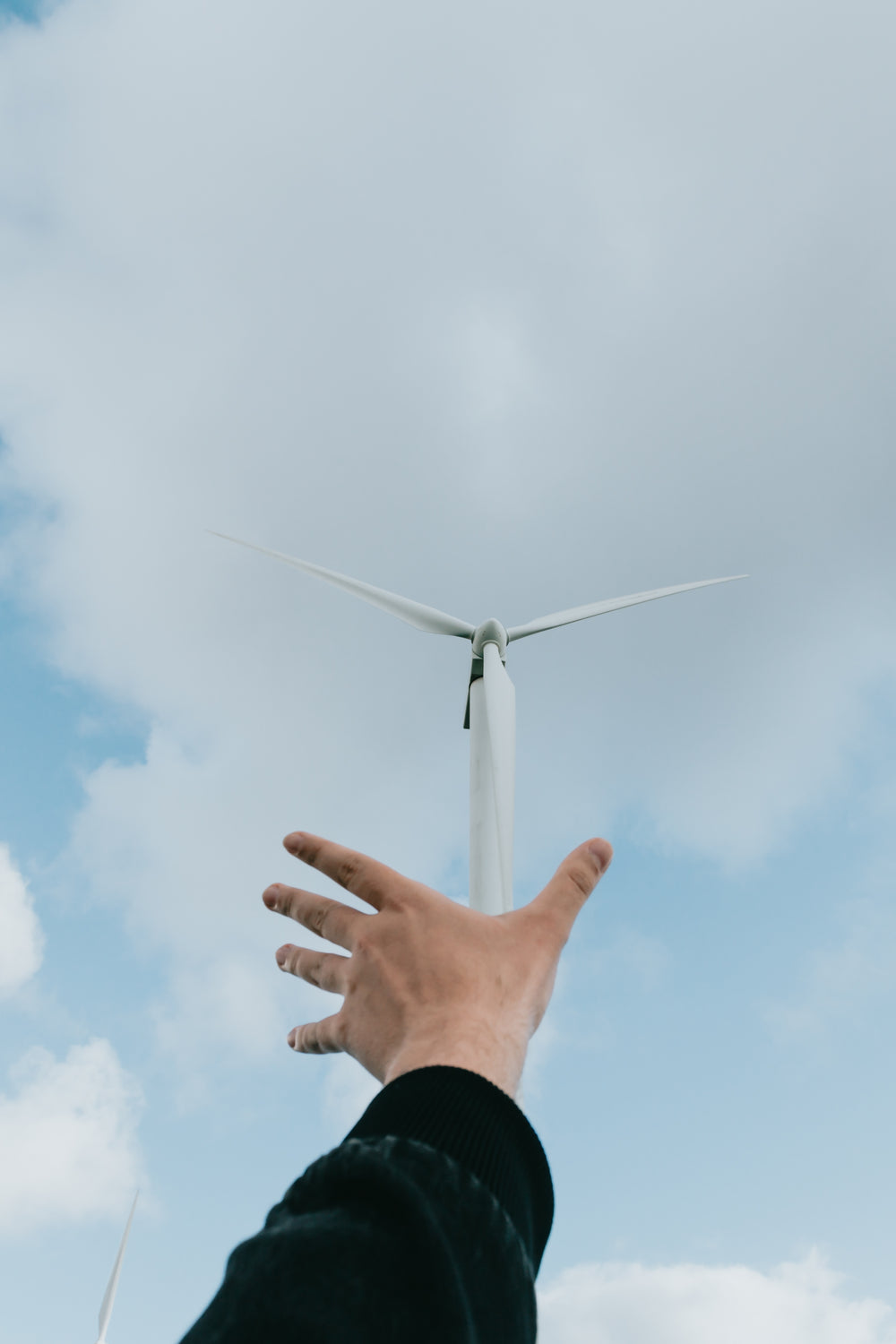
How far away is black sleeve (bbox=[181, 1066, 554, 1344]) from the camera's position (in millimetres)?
2111

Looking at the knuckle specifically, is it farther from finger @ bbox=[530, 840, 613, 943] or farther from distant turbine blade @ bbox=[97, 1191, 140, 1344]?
distant turbine blade @ bbox=[97, 1191, 140, 1344]

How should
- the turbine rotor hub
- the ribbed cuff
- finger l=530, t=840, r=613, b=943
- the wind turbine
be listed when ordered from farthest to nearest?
1. the turbine rotor hub
2. the wind turbine
3. finger l=530, t=840, r=613, b=943
4. the ribbed cuff

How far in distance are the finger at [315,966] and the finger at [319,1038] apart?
15cm

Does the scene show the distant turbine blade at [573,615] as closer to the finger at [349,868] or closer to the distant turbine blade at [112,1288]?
the finger at [349,868]

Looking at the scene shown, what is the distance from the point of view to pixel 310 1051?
4699mm

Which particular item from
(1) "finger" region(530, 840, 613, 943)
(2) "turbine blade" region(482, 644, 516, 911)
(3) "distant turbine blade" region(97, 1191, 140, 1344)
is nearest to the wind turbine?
(2) "turbine blade" region(482, 644, 516, 911)

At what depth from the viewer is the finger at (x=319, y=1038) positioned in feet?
14.3

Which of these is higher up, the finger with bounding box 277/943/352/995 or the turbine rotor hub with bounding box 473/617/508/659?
the turbine rotor hub with bounding box 473/617/508/659

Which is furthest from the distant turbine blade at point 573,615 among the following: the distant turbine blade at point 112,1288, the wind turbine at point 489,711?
the distant turbine blade at point 112,1288

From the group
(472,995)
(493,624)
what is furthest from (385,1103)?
(493,624)

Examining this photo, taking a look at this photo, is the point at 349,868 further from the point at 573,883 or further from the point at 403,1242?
the point at 403,1242

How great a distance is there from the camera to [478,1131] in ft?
9.48

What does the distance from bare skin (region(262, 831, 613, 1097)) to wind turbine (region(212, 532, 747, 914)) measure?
37.8 ft

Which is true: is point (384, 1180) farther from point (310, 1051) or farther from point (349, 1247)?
point (310, 1051)
